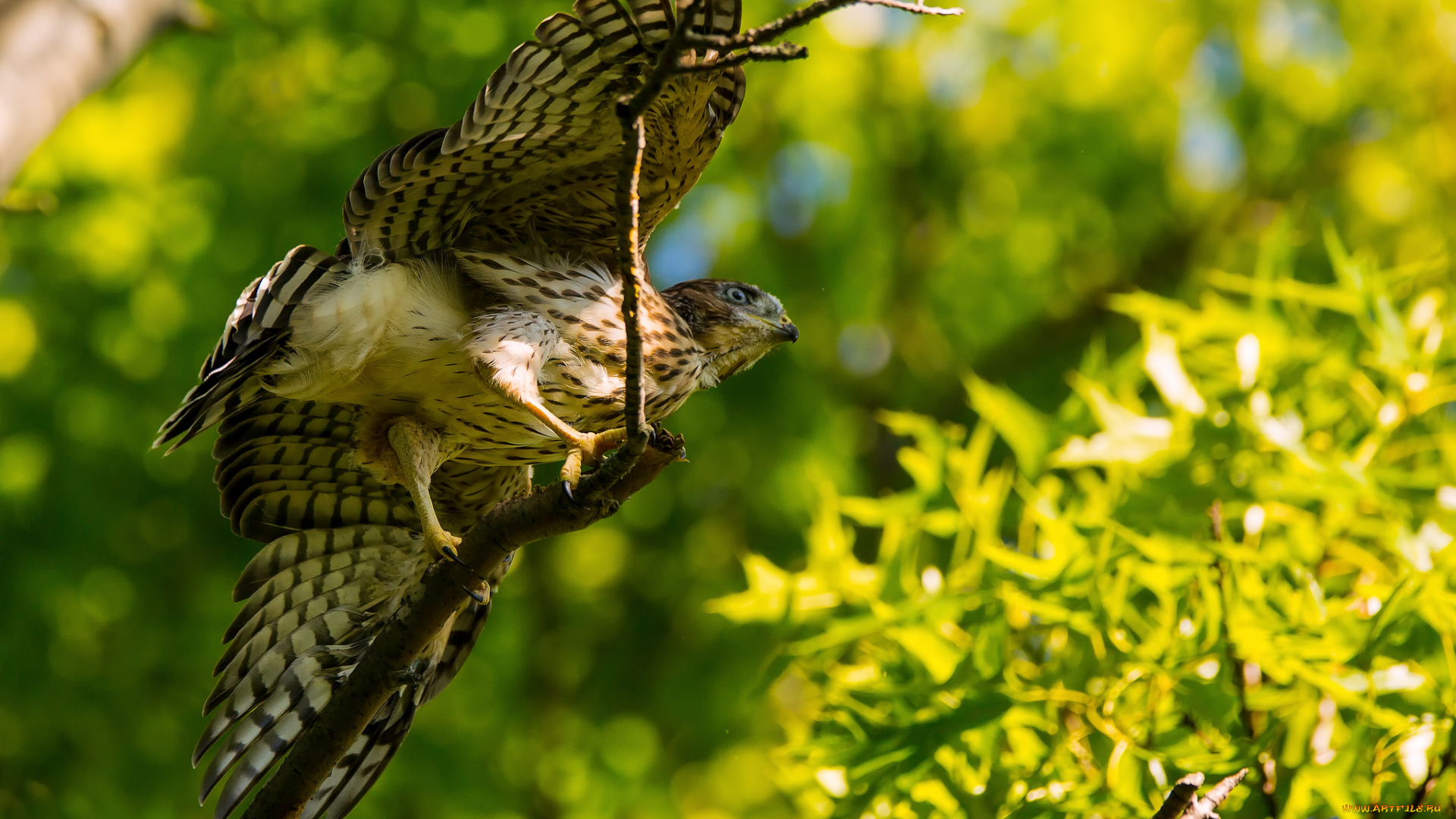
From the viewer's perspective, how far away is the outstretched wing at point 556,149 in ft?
8.36

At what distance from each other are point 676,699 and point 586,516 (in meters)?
3.68

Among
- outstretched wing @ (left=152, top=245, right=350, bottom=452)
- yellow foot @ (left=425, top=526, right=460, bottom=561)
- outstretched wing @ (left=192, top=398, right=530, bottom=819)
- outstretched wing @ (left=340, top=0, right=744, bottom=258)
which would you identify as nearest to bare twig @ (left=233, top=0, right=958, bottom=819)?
outstretched wing @ (left=340, top=0, right=744, bottom=258)

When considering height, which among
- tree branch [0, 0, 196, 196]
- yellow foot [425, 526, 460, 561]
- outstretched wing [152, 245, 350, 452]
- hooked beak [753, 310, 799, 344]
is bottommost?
hooked beak [753, 310, 799, 344]

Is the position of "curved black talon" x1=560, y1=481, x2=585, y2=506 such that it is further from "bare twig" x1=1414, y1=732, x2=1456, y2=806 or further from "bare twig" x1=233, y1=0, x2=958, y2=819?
"bare twig" x1=1414, y1=732, x2=1456, y2=806

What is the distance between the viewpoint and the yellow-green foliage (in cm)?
234

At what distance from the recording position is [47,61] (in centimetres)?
196

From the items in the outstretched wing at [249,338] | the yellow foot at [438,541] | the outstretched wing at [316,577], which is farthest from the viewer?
the outstretched wing at [316,577]

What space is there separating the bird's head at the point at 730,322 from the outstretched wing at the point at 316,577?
0.69 m

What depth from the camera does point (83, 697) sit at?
5633 mm

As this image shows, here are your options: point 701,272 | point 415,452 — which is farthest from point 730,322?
point 701,272

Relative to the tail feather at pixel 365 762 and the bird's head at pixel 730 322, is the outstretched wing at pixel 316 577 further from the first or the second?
the bird's head at pixel 730 322

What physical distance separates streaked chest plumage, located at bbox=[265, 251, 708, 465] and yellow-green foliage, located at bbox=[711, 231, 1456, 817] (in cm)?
64

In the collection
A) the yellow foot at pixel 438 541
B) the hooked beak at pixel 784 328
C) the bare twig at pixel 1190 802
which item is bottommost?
the hooked beak at pixel 784 328

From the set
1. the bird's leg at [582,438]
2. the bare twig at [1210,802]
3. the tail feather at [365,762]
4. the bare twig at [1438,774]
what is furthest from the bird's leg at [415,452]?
the bare twig at [1438,774]
